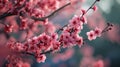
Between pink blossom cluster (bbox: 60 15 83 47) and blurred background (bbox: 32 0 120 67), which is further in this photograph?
blurred background (bbox: 32 0 120 67)

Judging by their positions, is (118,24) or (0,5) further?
(118,24)

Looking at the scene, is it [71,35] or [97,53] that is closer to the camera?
[71,35]

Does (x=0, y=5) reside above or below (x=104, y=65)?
below

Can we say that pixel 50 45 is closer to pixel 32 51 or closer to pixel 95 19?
pixel 32 51

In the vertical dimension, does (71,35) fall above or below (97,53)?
below

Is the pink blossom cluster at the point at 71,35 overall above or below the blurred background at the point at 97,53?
below

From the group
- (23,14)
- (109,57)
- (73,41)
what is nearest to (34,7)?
(23,14)

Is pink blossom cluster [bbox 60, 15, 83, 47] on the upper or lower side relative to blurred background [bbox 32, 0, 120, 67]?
lower

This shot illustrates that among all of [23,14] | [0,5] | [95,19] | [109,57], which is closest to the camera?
[23,14]

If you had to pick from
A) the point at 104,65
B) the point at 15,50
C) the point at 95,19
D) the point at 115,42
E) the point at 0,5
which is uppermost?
the point at 95,19

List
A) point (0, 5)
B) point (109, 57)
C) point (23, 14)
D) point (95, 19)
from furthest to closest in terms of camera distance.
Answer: point (95, 19) < point (109, 57) < point (0, 5) < point (23, 14)
